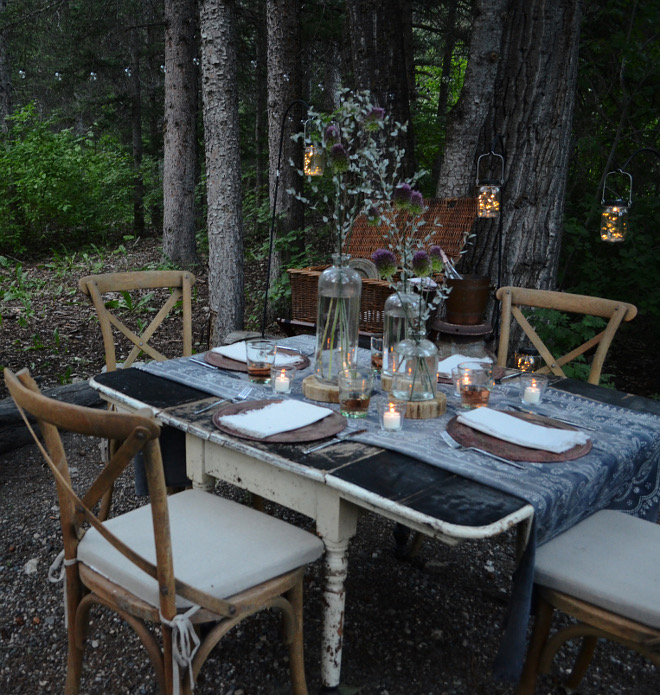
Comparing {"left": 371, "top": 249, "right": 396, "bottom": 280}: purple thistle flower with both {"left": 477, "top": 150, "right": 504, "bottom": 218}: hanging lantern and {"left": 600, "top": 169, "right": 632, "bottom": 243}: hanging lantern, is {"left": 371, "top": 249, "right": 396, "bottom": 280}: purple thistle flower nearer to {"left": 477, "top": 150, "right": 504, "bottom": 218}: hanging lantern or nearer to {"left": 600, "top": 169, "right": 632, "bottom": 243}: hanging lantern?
{"left": 477, "top": 150, "right": 504, "bottom": 218}: hanging lantern

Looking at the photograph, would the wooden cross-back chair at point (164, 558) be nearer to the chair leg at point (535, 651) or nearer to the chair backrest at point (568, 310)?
the chair leg at point (535, 651)

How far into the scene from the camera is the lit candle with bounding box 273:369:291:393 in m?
2.11

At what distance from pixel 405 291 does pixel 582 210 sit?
4.42 m

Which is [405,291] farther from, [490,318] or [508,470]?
[490,318]

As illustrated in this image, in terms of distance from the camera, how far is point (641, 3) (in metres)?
5.23

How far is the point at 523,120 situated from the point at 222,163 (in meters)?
1.98

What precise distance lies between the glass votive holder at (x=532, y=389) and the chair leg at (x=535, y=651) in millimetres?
640

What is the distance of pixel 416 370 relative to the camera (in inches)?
76.5

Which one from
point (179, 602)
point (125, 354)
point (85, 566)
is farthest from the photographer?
point (125, 354)

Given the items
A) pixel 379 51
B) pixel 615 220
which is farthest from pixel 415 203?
pixel 379 51

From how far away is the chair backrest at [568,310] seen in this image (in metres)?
2.54

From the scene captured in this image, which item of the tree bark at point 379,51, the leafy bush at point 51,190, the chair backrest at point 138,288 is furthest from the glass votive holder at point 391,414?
the leafy bush at point 51,190

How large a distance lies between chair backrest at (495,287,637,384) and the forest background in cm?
89

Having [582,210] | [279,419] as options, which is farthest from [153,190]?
[279,419]
